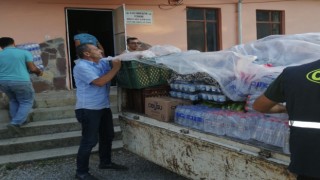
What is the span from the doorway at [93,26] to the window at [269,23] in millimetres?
4362

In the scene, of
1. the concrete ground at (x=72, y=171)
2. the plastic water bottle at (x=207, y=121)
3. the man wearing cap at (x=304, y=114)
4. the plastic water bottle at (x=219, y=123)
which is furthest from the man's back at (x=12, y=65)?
the man wearing cap at (x=304, y=114)

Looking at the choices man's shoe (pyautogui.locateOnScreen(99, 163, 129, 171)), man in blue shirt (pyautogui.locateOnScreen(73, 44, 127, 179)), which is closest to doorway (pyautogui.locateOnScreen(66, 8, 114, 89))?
man's shoe (pyautogui.locateOnScreen(99, 163, 129, 171))

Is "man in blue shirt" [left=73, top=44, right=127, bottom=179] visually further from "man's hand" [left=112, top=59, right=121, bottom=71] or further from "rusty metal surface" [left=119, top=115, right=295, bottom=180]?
"rusty metal surface" [left=119, top=115, right=295, bottom=180]

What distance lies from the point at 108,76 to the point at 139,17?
5.13 metres

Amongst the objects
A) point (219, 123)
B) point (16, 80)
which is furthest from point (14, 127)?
point (219, 123)

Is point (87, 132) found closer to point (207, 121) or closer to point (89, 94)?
point (89, 94)

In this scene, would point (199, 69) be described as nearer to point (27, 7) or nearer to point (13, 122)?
point (13, 122)

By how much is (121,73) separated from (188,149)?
1566mm

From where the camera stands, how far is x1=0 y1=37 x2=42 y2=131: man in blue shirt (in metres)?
5.81

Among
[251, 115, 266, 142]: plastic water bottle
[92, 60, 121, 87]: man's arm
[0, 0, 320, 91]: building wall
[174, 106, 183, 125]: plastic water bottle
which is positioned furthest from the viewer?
[0, 0, 320, 91]: building wall

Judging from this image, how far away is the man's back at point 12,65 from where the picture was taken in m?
5.80

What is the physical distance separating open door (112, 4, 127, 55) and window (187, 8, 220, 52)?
2046mm

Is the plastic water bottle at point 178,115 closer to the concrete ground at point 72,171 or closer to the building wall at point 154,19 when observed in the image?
the concrete ground at point 72,171

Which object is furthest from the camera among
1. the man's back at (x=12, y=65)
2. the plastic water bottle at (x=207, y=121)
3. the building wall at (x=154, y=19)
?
the building wall at (x=154, y=19)
